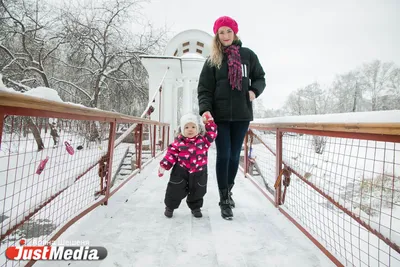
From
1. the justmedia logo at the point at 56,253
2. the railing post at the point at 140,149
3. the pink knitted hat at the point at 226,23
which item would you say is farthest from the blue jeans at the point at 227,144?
the railing post at the point at 140,149

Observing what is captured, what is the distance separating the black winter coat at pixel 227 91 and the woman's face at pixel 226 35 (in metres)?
0.12

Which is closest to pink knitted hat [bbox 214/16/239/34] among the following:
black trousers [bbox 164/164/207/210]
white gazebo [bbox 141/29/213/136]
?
black trousers [bbox 164/164/207/210]

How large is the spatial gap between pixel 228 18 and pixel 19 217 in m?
1.95

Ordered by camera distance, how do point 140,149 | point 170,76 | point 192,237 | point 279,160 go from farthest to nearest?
point 170,76 → point 140,149 → point 279,160 → point 192,237

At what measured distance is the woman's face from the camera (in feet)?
6.45

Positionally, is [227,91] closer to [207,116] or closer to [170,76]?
[207,116]

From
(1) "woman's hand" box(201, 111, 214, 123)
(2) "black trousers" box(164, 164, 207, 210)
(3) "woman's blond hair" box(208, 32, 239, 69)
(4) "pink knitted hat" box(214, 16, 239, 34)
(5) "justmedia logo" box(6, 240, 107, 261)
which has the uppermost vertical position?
(4) "pink knitted hat" box(214, 16, 239, 34)

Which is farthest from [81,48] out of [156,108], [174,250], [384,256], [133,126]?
[384,256]

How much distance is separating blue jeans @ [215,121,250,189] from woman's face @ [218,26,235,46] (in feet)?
2.26

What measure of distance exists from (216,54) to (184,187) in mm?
1176

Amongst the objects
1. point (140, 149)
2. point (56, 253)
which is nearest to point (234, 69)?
point (56, 253)

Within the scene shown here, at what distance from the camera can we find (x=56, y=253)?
1272mm

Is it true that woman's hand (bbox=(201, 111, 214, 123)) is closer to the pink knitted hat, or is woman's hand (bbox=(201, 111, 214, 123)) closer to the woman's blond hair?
the woman's blond hair

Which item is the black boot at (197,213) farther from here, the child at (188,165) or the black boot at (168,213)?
the black boot at (168,213)
